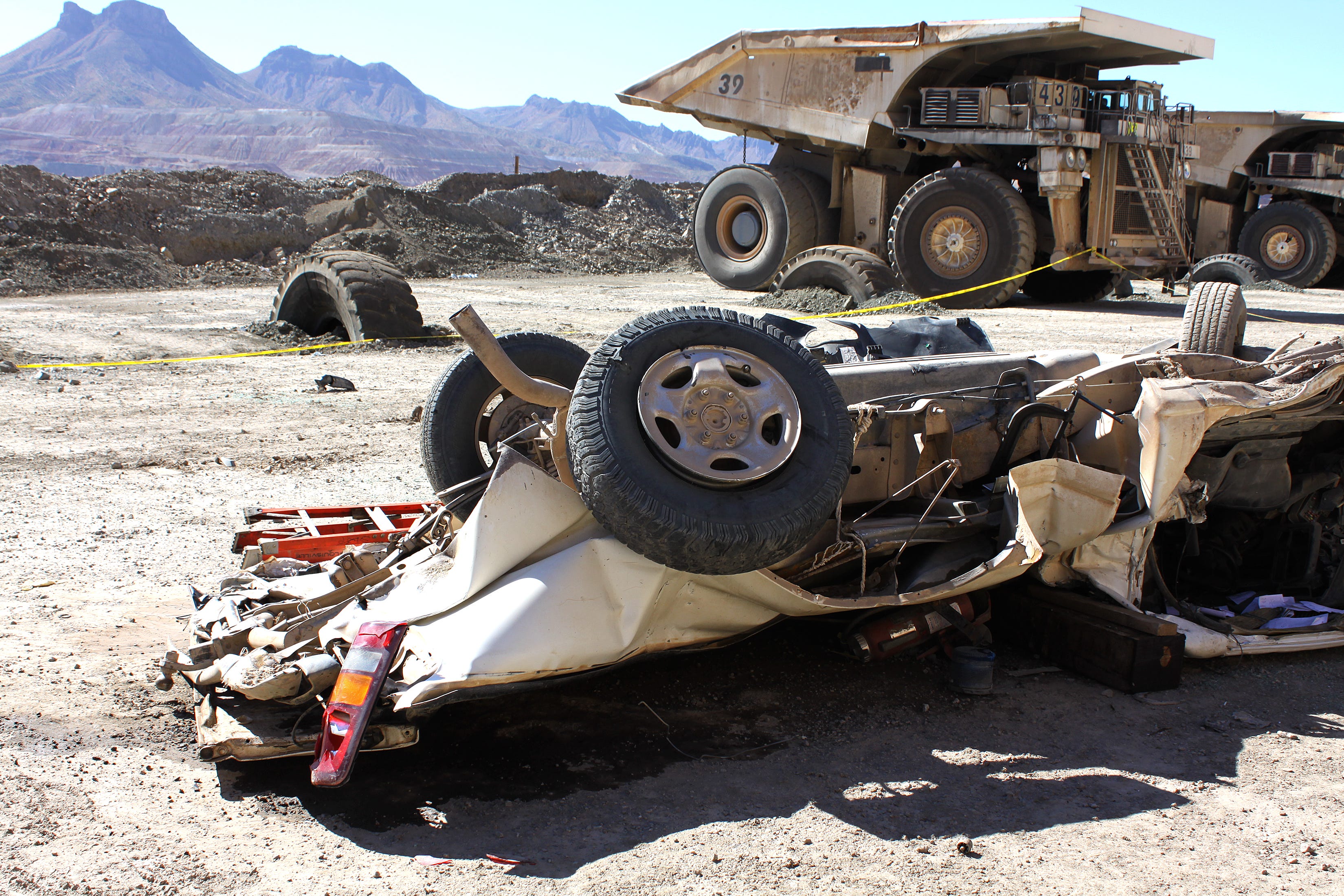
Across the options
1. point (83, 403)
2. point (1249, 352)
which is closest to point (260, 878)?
point (1249, 352)

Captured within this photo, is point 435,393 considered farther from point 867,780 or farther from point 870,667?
point 867,780

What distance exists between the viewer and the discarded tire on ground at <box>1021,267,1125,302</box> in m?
16.5

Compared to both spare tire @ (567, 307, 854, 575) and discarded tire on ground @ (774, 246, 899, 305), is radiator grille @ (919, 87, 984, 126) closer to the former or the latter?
discarded tire on ground @ (774, 246, 899, 305)

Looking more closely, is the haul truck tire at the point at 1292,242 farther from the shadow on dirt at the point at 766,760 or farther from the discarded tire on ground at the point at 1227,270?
the shadow on dirt at the point at 766,760

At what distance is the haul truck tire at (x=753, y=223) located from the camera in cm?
1756

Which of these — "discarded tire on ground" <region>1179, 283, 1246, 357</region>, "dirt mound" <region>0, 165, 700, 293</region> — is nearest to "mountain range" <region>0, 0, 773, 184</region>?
"dirt mound" <region>0, 165, 700, 293</region>

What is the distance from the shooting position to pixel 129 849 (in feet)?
8.82

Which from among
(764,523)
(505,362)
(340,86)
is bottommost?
(764,523)

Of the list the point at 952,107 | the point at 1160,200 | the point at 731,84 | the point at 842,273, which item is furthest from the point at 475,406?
the point at 731,84

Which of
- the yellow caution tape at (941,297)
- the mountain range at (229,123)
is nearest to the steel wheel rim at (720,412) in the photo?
the yellow caution tape at (941,297)

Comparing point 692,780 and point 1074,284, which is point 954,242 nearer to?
point 1074,284

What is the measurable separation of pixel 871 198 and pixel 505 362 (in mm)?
14651

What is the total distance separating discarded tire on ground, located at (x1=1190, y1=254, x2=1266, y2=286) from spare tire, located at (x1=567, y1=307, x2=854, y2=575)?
14095 millimetres

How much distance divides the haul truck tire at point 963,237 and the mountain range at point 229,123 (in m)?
48.2
